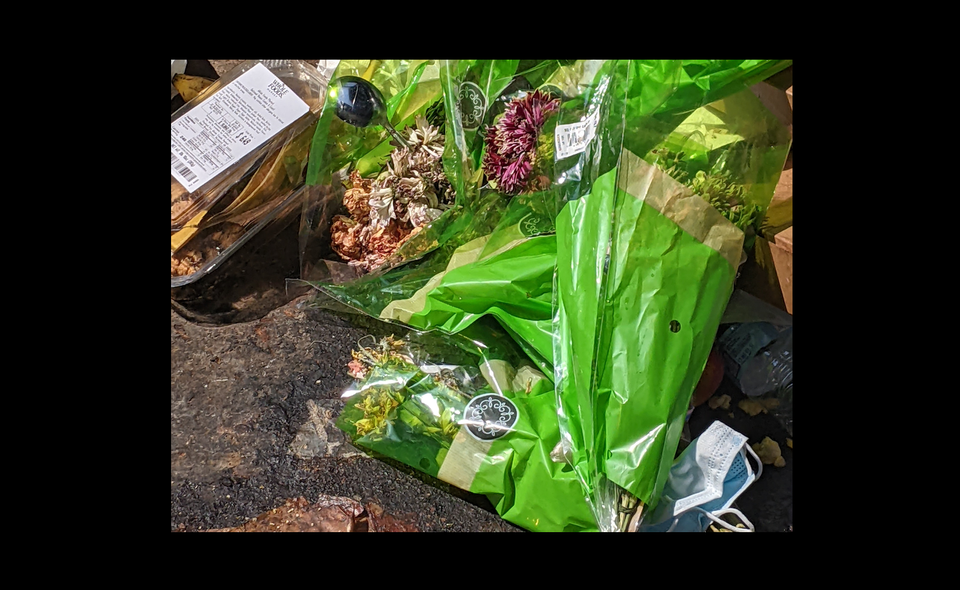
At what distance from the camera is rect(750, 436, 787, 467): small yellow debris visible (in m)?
1.36

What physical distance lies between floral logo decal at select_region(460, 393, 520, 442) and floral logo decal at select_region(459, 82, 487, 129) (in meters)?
0.64

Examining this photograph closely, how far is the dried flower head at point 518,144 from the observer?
1362 millimetres

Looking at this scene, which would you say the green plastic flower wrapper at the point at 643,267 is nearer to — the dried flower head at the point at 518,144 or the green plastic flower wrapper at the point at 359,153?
the dried flower head at the point at 518,144

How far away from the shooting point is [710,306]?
42.4 inches

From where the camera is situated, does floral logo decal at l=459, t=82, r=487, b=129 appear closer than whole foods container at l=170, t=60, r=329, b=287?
Yes

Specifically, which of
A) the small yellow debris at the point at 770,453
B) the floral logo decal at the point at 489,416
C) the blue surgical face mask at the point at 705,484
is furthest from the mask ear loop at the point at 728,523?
the floral logo decal at the point at 489,416

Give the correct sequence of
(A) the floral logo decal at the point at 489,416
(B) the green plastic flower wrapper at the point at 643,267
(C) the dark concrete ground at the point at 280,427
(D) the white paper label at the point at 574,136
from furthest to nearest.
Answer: (C) the dark concrete ground at the point at 280,427
(A) the floral logo decal at the point at 489,416
(D) the white paper label at the point at 574,136
(B) the green plastic flower wrapper at the point at 643,267

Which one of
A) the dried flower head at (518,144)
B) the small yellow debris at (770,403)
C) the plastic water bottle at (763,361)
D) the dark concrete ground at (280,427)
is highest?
the dried flower head at (518,144)

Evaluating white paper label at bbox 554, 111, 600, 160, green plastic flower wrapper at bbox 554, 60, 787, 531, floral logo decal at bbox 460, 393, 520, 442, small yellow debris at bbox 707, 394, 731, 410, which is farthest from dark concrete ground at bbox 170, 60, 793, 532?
white paper label at bbox 554, 111, 600, 160

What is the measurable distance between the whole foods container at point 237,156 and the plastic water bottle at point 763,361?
1195mm

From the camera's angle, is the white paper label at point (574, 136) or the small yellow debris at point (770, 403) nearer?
the white paper label at point (574, 136)

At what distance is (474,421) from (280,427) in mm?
588

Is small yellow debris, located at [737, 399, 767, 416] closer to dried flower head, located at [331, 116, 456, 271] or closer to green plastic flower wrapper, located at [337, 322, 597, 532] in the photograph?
green plastic flower wrapper, located at [337, 322, 597, 532]
